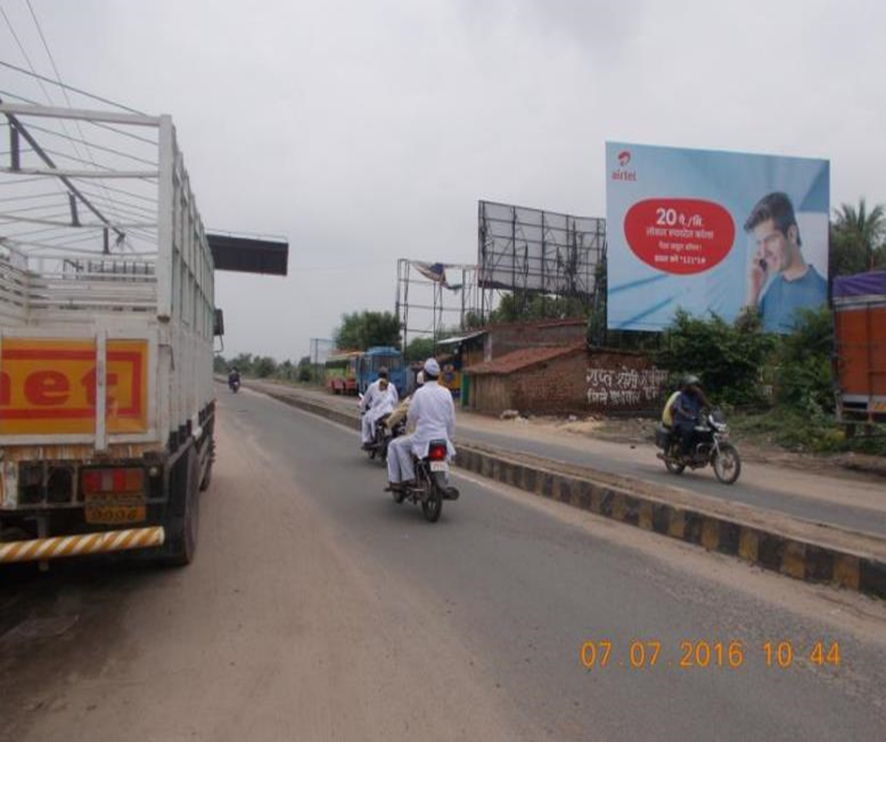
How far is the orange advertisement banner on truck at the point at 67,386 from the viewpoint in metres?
4.41

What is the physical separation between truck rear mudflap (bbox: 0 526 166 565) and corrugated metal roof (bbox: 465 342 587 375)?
2473cm

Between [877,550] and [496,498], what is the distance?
15.3ft

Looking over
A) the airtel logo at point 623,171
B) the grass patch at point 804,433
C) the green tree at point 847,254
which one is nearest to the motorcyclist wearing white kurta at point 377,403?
the grass patch at point 804,433

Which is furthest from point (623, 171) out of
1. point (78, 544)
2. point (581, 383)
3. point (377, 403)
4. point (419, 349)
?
point (419, 349)

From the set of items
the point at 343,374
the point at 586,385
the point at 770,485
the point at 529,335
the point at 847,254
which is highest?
the point at 847,254

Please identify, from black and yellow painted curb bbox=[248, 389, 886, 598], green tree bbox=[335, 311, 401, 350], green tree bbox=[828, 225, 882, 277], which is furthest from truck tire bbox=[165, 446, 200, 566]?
green tree bbox=[335, 311, 401, 350]

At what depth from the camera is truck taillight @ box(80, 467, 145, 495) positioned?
4.61 m

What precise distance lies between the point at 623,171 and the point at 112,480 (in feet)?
82.3

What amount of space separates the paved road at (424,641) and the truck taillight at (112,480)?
0.84 metres

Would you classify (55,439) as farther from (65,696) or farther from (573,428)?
(573,428)

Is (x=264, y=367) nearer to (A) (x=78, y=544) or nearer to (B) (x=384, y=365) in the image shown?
(B) (x=384, y=365)

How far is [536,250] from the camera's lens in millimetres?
36188

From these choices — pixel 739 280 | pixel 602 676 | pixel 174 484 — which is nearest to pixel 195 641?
pixel 174 484

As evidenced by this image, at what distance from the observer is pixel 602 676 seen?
402 cm
